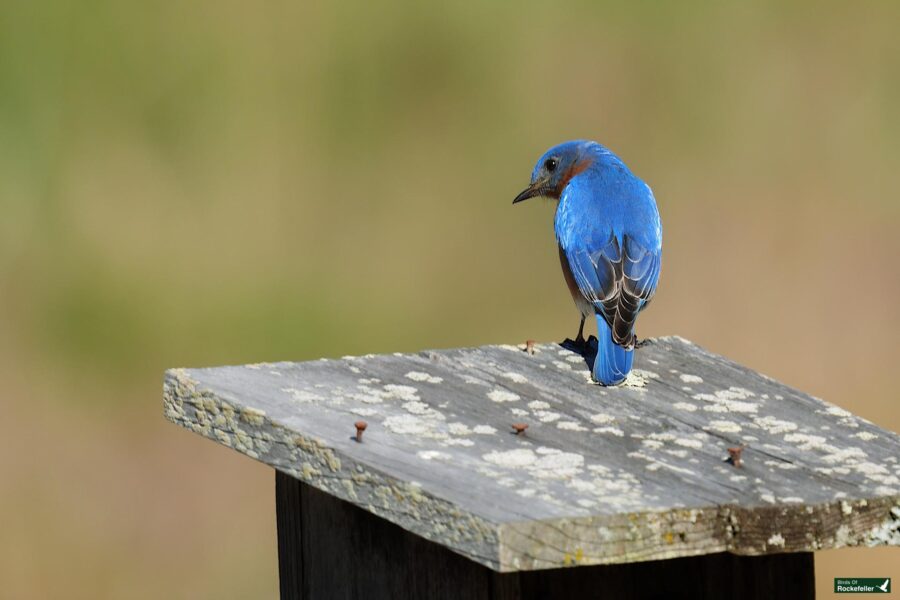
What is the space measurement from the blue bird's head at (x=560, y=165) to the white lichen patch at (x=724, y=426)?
2.46 m

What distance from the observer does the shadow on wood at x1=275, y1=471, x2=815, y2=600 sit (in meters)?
3.75

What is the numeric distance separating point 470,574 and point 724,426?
0.70m

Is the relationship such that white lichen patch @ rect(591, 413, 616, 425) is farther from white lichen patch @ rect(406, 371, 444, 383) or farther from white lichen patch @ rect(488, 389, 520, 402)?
white lichen patch @ rect(406, 371, 444, 383)

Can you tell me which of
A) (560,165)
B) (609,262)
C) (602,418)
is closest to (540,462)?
(602,418)

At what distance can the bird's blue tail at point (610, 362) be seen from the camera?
437cm

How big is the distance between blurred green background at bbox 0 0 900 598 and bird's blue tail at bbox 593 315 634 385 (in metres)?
3.40

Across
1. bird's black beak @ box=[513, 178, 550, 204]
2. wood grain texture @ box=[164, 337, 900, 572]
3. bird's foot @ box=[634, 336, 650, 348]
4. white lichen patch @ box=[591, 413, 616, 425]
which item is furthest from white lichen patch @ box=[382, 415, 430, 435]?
bird's black beak @ box=[513, 178, 550, 204]

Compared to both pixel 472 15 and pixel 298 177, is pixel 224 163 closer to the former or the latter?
pixel 298 177

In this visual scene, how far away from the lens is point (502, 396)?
13.8 ft

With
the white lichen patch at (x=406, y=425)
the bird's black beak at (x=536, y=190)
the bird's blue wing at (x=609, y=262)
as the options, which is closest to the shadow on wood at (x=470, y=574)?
the white lichen patch at (x=406, y=425)

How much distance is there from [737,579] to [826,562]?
421cm

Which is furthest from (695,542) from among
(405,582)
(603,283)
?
(603,283)

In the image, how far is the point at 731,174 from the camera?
9172mm

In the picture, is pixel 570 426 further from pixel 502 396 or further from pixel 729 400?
pixel 729 400
